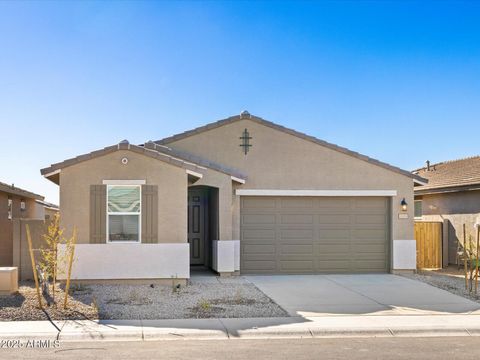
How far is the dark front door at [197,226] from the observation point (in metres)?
19.5

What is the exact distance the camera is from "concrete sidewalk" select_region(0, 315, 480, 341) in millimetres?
9836

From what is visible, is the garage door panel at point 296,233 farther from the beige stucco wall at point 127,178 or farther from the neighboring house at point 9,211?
the neighboring house at point 9,211

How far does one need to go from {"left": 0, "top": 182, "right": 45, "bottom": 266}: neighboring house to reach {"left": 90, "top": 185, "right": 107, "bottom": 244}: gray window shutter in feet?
18.5

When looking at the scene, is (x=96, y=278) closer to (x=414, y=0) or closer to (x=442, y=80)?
(x=414, y=0)

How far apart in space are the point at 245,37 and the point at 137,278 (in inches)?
284

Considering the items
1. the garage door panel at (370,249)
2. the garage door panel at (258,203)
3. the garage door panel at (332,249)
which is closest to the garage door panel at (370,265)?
the garage door panel at (370,249)

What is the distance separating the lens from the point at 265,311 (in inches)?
467

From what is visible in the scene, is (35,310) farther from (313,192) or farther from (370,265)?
(370,265)

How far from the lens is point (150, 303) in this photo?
12.6 meters

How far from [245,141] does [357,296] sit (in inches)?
245

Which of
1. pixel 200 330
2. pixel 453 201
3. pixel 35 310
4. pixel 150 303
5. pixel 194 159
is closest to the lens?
pixel 200 330

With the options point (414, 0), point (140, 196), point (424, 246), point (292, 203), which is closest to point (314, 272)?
point (292, 203)

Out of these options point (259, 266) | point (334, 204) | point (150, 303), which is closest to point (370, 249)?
point (334, 204)

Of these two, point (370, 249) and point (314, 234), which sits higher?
point (314, 234)
